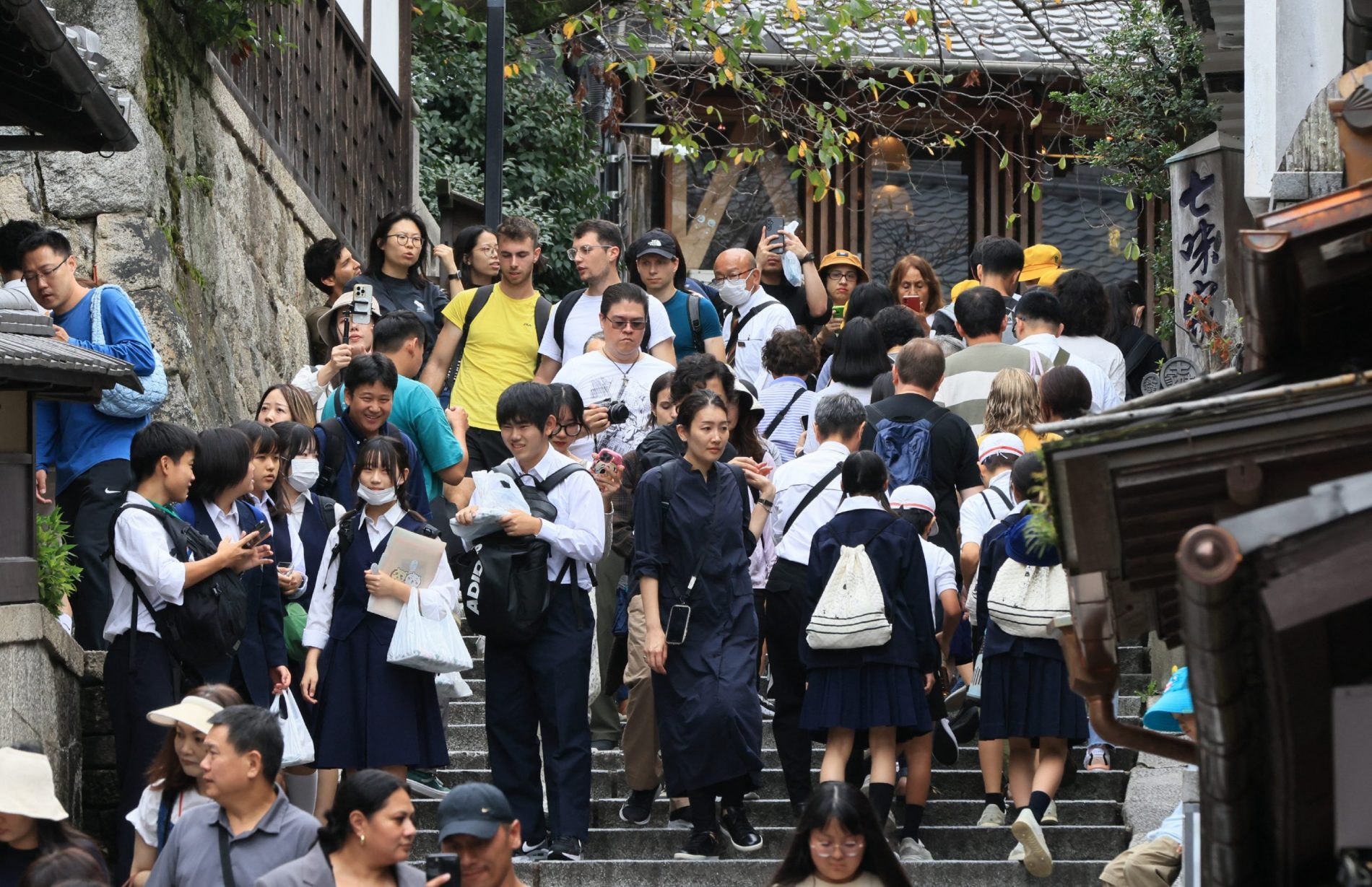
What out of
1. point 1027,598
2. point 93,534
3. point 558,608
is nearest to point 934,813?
point 1027,598

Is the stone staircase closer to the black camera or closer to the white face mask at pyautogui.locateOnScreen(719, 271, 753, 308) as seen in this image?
the black camera

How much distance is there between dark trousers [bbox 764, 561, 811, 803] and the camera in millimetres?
8953

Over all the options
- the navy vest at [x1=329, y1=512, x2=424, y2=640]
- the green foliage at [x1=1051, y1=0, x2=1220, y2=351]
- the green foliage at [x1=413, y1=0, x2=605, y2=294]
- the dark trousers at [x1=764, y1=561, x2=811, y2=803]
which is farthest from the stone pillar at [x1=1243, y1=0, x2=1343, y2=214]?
the green foliage at [x1=413, y1=0, x2=605, y2=294]

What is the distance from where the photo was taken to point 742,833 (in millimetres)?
8594

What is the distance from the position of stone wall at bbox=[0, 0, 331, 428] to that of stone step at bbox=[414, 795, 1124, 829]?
3635 mm

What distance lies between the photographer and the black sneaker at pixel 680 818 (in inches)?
346

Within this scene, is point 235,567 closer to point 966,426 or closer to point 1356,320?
point 966,426

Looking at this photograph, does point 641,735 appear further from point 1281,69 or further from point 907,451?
point 1281,69

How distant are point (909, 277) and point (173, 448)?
6606 millimetres

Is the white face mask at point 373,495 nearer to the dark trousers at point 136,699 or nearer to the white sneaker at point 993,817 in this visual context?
the dark trousers at point 136,699

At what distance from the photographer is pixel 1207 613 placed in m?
3.70

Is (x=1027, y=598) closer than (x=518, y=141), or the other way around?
(x=1027, y=598)

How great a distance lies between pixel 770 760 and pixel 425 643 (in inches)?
88.7

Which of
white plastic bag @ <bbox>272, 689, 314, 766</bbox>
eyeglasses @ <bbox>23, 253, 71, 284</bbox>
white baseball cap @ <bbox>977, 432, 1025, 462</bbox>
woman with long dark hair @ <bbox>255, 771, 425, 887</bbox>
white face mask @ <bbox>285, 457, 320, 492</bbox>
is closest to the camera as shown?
woman with long dark hair @ <bbox>255, 771, 425, 887</bbox>
